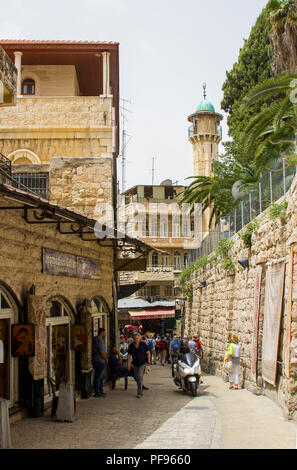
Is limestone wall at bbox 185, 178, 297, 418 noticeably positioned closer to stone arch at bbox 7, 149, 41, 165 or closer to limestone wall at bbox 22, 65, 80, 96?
stone arch at bbox 7, 149, 41, 165

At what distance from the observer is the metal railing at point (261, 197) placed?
11184 millimetres

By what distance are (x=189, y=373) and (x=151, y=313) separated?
68.8ft

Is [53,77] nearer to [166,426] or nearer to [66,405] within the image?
[66,405]

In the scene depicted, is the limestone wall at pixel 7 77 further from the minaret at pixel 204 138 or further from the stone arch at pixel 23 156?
the minaret at pixel 204 138

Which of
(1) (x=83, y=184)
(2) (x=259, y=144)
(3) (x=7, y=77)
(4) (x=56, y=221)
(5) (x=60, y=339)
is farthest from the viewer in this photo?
(2) (x=259, y=144)

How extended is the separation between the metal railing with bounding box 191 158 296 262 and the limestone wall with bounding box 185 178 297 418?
0.54 metres

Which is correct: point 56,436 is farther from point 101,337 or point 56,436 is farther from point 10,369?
point 101,337

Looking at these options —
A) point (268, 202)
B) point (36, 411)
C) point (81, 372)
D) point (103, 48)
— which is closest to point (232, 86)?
point (103, 48)

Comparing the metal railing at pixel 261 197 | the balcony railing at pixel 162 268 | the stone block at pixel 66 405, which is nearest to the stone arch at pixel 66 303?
the stone block at pixel 66 405

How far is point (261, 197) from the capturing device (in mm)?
13539

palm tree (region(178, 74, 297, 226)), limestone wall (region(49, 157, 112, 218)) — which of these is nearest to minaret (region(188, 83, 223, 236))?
palm tree (region(178, 74, 297, 226))

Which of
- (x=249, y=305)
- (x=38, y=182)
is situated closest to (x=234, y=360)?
(x=249, y=305)

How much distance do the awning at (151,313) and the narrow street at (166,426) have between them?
20.4 m

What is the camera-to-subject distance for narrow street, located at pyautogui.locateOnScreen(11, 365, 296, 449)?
788cm
